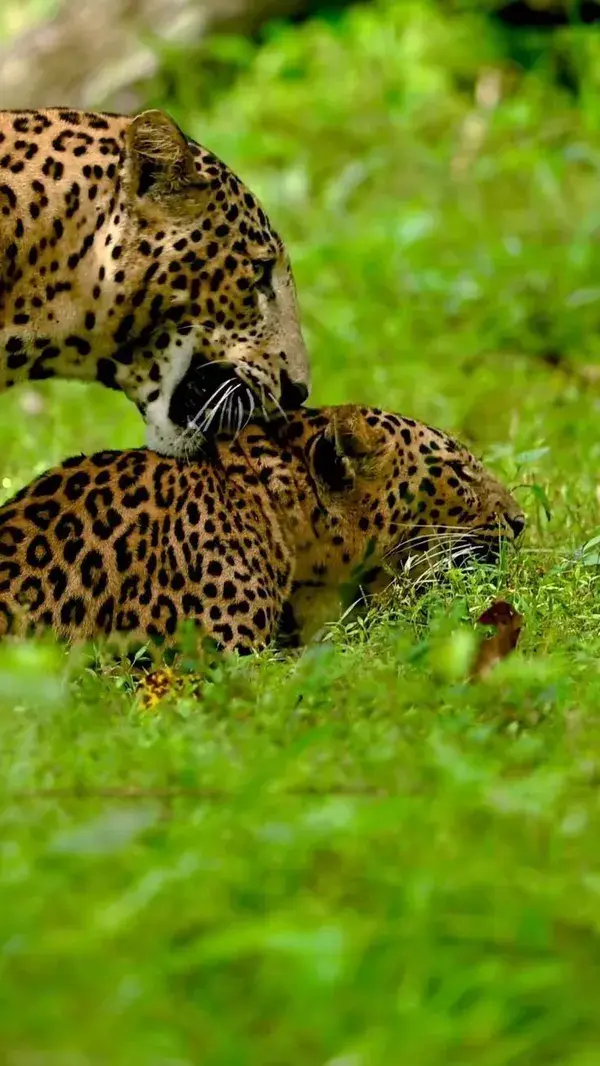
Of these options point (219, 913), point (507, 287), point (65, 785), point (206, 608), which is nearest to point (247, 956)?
point (219, 913)

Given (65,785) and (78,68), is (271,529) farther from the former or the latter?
(78,68)

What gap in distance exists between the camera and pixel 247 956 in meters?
3.73

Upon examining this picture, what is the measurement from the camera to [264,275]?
6871mm

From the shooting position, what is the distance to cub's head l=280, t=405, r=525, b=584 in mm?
6688

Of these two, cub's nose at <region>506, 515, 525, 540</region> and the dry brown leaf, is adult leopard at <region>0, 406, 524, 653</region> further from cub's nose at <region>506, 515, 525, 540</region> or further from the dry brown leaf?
the dry brown leaf

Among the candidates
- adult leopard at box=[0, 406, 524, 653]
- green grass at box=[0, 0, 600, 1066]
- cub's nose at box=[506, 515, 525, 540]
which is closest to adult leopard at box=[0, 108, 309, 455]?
adult leopard at box=[0, 406, 524, 653]

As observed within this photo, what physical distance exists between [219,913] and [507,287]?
27.7 ft

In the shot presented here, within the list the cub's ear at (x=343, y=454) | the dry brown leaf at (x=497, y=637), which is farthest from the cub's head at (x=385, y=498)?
the dry brown leaf at (x=497, y=637)

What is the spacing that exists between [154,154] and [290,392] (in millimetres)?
957

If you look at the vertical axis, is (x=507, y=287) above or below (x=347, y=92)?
below

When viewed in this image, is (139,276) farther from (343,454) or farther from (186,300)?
(343,454)

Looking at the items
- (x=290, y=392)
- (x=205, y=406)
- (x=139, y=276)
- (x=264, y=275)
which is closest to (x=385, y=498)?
(x=290, y=392)

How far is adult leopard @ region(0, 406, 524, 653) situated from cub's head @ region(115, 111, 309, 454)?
0.16m

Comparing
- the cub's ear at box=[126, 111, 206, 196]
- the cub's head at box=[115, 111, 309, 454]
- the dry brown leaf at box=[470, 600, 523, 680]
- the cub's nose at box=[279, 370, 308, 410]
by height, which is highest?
the cub's ear at box=[126, 111, 206, 196]
